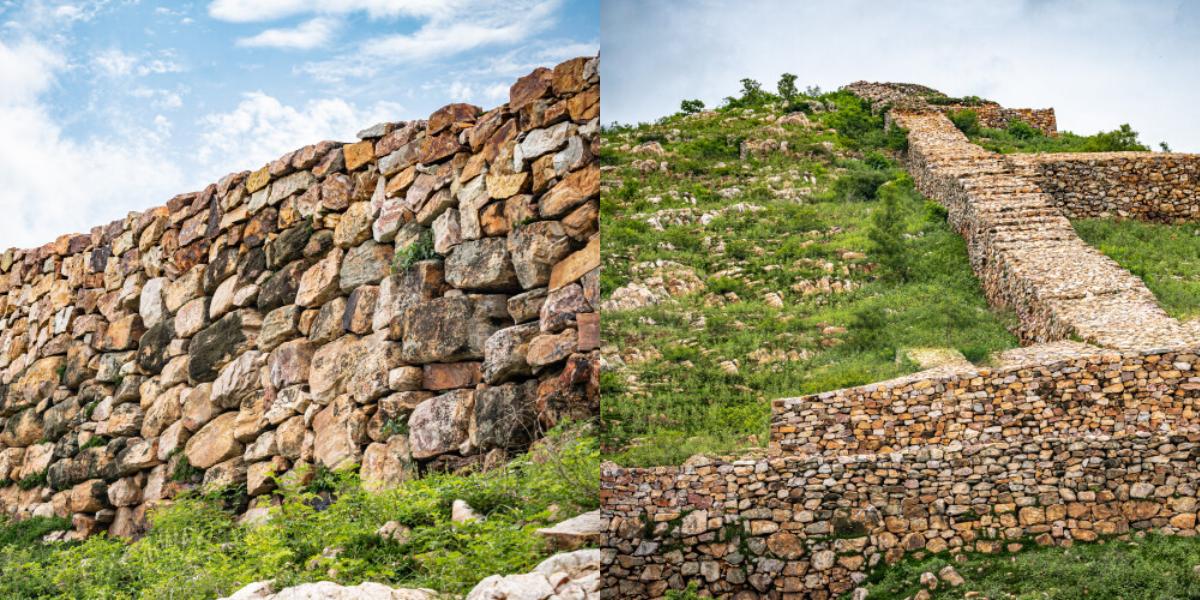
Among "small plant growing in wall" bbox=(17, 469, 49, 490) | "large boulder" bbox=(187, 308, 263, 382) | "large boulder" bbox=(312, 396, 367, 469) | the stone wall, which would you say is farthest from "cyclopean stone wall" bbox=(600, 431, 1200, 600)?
"small plant growing in wall" bbox=(17, 469, 49, 490)

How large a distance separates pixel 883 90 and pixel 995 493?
9.40 ft

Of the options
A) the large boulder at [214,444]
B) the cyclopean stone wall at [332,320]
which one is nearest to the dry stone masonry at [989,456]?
the cyclopean stone wall at [332,320]

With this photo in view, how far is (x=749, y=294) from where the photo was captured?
11.1ft

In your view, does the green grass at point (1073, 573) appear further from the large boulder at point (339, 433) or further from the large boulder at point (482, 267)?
the large boulder at point (339, 433)

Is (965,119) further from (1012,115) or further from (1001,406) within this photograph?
(1001,406)

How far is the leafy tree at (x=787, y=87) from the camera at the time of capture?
3.46 m

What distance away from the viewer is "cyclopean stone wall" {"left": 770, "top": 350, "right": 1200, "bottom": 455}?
2.51m

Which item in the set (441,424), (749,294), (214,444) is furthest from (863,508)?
(214,444)

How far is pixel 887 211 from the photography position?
358cm

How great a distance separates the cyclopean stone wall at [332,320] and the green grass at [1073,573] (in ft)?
9.21

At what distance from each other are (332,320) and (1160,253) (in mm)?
5470

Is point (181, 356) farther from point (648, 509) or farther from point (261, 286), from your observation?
point (648, 509)

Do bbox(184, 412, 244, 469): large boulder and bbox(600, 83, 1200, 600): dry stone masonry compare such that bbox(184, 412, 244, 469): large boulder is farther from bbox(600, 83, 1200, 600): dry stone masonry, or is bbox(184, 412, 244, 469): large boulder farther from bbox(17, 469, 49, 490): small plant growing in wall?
bbox(600, 83, 1200, 600): dry stone masonry

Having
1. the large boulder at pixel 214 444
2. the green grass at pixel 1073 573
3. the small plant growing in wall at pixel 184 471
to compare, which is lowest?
the small plant growing in wall at pixel 184 471
